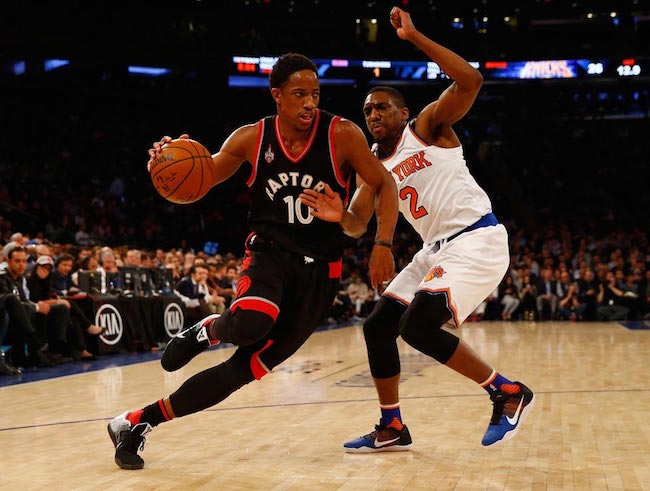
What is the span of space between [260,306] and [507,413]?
4.49ft

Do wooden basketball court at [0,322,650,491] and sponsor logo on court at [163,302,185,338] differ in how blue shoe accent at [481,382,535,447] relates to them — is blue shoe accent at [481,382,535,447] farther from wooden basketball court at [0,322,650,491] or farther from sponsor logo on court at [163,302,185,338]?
sponsor logo on court at [163,302,185,338]

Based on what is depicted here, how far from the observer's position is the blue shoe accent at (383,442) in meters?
4.13

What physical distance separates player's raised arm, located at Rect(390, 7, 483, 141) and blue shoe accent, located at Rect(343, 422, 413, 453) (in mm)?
1669

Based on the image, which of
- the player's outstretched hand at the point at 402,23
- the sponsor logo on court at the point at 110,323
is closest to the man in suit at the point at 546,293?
the sponsor logo on court at the point at 110,323

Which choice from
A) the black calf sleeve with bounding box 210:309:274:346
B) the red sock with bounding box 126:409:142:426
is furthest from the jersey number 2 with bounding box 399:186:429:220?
the red sock with bounding box 126:409:142:426

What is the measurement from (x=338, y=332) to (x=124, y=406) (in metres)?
8.47

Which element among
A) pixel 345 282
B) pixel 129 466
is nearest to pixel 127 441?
pixel 129 466

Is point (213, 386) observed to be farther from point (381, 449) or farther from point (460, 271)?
point (460, 271)

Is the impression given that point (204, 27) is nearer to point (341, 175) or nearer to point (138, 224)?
point (138, 224)

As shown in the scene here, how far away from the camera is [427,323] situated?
12.6ft

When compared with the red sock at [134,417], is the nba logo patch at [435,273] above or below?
above

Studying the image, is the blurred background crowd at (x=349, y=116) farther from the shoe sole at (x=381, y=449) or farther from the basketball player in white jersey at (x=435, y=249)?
the shoe sole at (x=381, y=449)

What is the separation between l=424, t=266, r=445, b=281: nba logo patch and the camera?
402cm

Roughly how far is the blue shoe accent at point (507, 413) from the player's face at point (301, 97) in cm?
170
